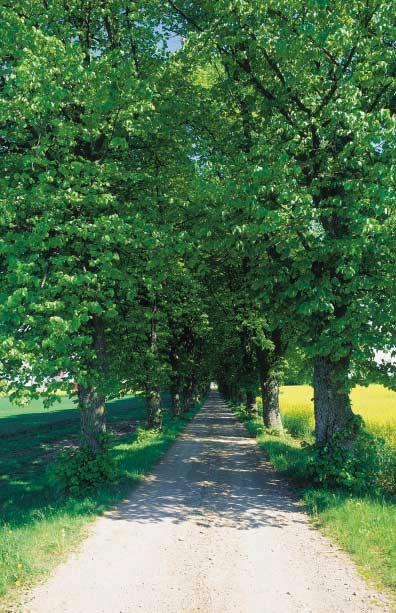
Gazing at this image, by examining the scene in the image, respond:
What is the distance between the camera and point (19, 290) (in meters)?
10.5

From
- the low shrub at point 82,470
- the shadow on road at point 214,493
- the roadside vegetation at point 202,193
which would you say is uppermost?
the roadside vegetation at point 202,193

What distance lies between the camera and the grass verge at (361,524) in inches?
288

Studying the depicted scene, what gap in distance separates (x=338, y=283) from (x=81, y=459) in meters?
7.89

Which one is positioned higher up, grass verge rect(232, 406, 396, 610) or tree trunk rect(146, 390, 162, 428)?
tree trunk rect(146, 390, 162, 428)

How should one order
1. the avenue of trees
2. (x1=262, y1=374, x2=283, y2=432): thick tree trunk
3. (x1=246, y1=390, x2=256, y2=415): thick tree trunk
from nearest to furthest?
the avenue of trees < (x1=262, y1=374, x2=283, y2=432): thick tree trunk < (x1=246, y1=390, x2=256, y2=415): thick tree trunk

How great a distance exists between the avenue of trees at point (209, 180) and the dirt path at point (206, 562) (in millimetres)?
3034

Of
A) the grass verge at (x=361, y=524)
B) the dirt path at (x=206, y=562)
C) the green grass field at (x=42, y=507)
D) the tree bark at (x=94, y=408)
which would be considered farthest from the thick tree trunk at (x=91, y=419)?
the grass verge at (x=361, y=524)

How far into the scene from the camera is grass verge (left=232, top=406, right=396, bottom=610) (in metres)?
7.31

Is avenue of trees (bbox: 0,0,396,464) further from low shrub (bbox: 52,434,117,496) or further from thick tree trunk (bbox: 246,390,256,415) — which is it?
thick tree trunk (bbox: 246,390,256,415)

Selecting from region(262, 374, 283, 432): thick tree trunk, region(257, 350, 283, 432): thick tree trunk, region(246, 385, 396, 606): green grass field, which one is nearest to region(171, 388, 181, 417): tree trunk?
region(257, 350, 283, 432): thick tree trunk

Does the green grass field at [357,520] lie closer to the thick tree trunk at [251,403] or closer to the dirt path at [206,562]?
the dirt path at [206,562]

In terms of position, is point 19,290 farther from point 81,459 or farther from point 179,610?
point 179,610

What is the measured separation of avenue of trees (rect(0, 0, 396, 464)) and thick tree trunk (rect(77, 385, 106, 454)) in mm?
42

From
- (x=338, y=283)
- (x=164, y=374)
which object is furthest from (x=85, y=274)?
(x=164, y=374)
